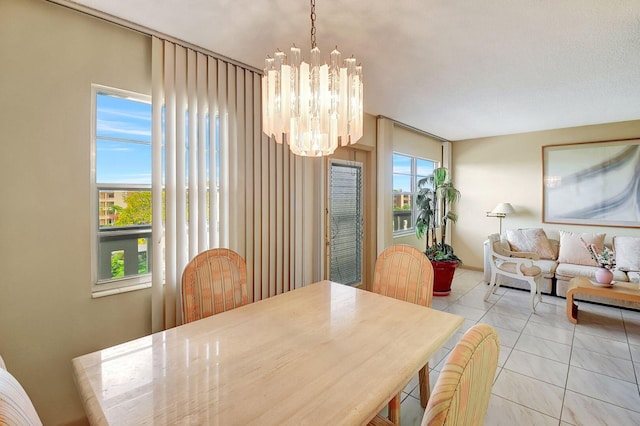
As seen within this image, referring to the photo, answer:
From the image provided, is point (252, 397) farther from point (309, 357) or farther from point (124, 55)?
point (124, 55)

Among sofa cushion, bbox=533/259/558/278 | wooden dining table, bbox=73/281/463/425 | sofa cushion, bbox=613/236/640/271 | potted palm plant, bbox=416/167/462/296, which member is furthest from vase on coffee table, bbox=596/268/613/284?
wooden dining table, bbox=73/281/463/425

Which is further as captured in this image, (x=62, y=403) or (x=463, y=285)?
(x=463, y=285)

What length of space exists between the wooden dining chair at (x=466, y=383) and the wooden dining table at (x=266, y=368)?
1.09 feet

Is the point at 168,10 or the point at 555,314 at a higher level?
the point at 168,10

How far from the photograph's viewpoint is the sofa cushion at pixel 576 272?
3.69 m

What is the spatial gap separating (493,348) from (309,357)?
697 mm

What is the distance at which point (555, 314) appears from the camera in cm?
351

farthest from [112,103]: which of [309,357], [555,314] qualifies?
[555,314]

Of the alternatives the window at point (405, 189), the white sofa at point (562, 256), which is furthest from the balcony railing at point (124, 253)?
the white sofa at point (562, 256)

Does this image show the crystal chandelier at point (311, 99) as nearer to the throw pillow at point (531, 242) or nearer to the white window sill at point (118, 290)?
the white window sill at point (118, 290)

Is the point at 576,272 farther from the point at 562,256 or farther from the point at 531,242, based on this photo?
the point at 531,242

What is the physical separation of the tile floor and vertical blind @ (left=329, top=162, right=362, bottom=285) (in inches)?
48.1

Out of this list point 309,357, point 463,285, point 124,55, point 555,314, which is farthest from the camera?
point 463,285

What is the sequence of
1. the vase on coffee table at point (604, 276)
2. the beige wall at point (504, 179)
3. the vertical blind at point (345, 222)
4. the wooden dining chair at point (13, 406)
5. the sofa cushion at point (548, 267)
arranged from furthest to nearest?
1. the beige wall at point (504, 179)
2. the sofa cushion at point (548, 267)
3. the vertical blind at point (345, 222)
4. the vase on coffee table at point (604, 276)
5. the wooden dining chair at point (13, 406)
